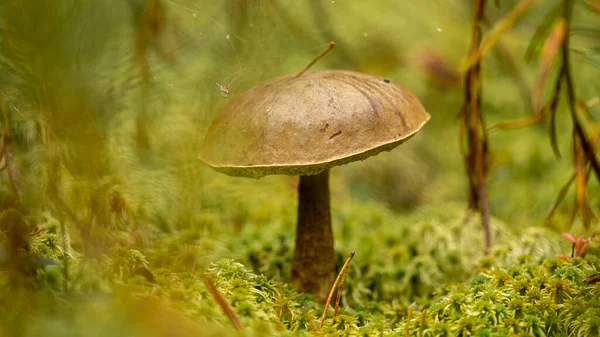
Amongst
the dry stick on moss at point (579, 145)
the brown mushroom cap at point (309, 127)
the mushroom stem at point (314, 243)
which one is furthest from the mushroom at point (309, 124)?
the dry stick on moss at point (579, 145)

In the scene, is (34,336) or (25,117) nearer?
(34,336)

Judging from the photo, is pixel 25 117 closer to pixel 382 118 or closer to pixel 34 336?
pixel 34 336

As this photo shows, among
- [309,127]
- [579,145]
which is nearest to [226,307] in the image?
[309,127]

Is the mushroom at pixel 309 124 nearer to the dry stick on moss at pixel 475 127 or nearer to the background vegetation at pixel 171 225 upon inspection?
the background vegetation at pixel 171 225

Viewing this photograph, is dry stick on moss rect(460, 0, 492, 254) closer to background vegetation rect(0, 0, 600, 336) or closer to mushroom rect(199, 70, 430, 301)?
background vegetation rect(0, 0, 600, 336)

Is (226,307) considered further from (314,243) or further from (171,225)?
(314,243)

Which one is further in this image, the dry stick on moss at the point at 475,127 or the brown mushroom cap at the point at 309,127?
the dry stick on moss at the point at 475,127

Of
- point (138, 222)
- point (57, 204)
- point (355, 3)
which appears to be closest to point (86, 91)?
point (57, 204)

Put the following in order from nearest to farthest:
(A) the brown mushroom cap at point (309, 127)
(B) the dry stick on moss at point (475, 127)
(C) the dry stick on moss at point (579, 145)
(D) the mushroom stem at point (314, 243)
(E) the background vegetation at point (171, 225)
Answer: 1. (E) the background vegetation at point (171, 225)
2. (A) the brown mushroom cap at point (309, 127)
3. (C) the dry stick on moss at point (579, 145)
4. (D) the mushroom stem at point (314, 243)
5. (B) the dry stick on moss at point (475, 127)
